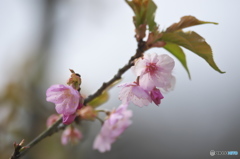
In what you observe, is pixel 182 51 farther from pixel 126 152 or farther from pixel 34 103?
pixel 126 152

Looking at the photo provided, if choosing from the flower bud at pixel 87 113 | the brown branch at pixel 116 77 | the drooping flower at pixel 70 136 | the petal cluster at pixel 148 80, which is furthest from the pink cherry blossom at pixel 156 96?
the drooping flower at pixel 70 136

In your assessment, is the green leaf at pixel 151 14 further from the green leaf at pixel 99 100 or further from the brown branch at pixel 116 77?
the green leaf at pixel 99 100

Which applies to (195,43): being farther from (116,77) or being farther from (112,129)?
(112,129)

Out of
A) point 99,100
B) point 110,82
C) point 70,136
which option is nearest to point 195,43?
point 110,82

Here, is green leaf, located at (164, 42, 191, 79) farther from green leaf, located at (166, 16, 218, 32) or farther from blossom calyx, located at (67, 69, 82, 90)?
blossom calyx, located at (67, 69, 82, 90)

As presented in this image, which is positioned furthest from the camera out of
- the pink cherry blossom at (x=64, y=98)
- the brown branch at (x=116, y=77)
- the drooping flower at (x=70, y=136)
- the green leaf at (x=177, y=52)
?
the drooping flower at (x=70, y=136)

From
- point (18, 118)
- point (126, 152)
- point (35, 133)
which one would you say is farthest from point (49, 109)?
point (126, 152)
